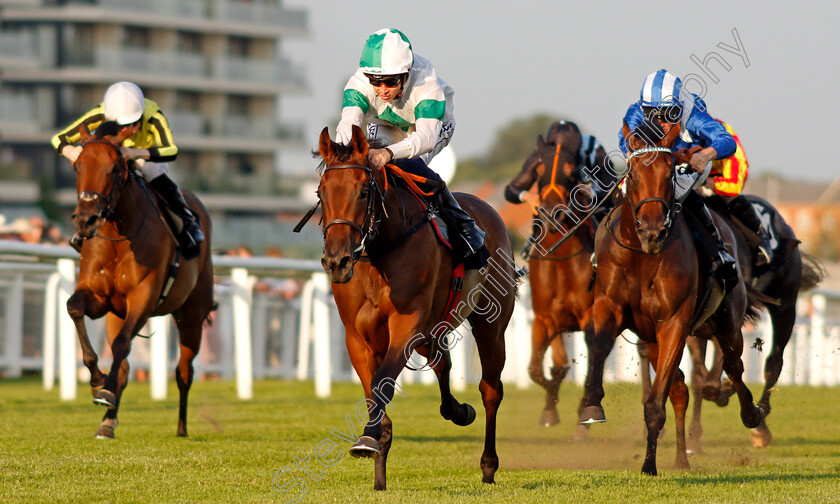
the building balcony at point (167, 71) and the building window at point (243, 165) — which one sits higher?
the building balcony at point (167, 71)

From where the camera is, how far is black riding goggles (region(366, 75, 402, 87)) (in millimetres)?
6016

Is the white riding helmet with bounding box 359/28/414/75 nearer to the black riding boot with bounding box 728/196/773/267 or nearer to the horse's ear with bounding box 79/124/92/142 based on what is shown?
the horse's ear with bounding box 79/124/92/142

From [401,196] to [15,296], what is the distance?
8.14 metres

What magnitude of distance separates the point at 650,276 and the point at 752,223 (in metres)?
2.57

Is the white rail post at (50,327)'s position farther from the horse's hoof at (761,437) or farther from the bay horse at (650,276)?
the horse's hoof at (761,437)

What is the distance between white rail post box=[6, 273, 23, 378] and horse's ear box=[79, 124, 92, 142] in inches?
207

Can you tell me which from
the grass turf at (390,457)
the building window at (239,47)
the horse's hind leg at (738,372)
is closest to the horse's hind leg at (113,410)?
the grass turf at (390,457)

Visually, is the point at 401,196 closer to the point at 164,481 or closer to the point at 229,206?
the point at 164,481

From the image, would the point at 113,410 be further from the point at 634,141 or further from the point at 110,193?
the point at 634,141

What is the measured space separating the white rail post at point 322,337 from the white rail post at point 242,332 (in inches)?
30.2

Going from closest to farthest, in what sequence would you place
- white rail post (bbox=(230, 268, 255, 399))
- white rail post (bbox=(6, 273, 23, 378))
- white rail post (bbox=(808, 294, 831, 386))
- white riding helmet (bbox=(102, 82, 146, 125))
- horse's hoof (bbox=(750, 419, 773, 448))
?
white riding helmet (bbox=(102, 82, 146, 125)), horse's hoof (bbox=(750, 419, 773, 448)), white rail post (bbox=(230, 268, 255, 399)), white rail post (bbox=(6, 273, 23, 378)), white rail post (bbox=(808, 294, 831, 386))

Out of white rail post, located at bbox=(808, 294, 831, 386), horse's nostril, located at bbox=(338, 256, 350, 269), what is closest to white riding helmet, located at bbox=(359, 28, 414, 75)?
horse's nostril, located at bbox=(338, 256, 350, 269)

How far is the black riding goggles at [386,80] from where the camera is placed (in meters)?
6.02

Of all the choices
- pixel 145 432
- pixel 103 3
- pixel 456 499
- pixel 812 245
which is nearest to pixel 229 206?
pixel 103 3
